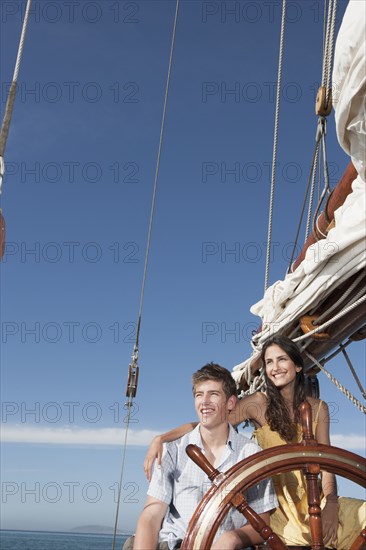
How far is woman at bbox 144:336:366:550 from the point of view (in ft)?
7.64

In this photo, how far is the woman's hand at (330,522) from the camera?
7.57 ft

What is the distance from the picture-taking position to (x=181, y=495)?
7.21 ft

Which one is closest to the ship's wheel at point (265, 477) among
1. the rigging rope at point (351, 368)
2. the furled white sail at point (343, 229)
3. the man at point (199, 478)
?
the man at point (199, 478)

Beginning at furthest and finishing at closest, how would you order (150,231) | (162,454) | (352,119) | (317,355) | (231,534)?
(150,231) < (317,355) < (162,454) < (352,119) < (231,534)

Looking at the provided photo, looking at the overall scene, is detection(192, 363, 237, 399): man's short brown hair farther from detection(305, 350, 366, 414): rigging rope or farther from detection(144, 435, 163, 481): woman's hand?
detection(305, 350, 366, 414): rigging rope

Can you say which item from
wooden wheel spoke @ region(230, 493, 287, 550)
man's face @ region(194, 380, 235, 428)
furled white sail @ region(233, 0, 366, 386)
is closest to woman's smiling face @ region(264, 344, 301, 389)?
furled white sail @ region(233, 0, 366, 386)

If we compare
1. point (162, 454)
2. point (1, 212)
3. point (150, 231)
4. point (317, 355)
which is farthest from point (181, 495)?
point (150, 231)

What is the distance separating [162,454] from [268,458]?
429mm

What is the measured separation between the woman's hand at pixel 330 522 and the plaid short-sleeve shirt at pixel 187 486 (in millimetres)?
324

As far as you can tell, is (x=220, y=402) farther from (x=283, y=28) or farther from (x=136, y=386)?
(x=283, y=28)

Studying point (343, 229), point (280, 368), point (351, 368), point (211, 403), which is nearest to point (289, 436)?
point (280, 368)

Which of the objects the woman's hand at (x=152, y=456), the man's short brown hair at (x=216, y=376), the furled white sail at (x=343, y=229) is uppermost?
the furled white sail at (x=343, y=229)

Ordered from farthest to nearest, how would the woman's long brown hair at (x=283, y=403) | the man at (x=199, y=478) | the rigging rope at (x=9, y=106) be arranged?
the woman's long brown hair at (x=283, y=403) → the rigging rope at (x=9, y=106) → the man at (x=199, y=478)

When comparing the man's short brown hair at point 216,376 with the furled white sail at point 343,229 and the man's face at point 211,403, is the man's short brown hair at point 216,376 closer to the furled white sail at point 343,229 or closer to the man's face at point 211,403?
the man's face at point 211,403
